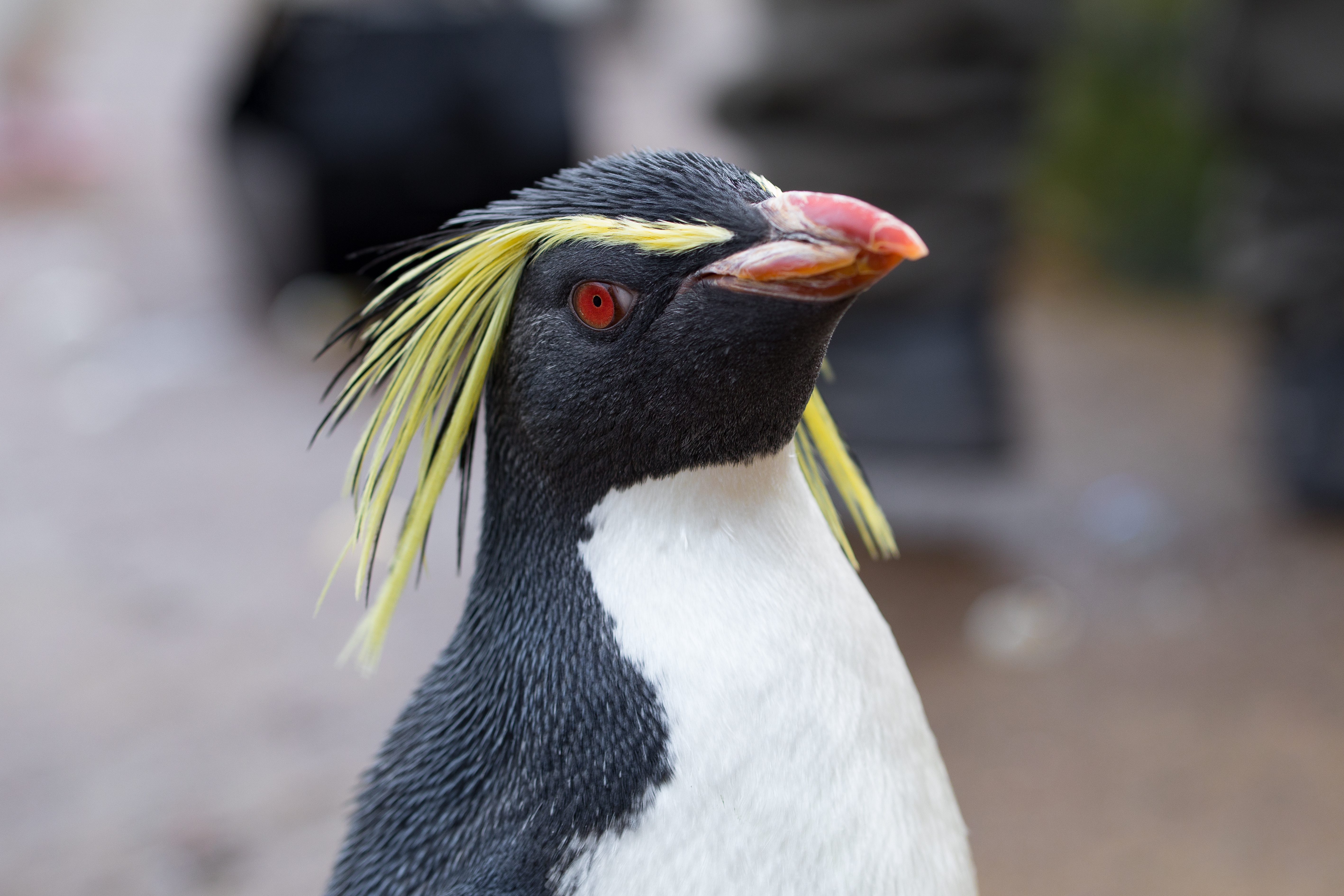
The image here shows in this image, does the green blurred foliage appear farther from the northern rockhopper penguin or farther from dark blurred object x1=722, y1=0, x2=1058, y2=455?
the northern rockhopper penguin

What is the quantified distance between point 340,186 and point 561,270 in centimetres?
285

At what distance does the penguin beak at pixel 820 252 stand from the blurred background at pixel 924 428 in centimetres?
112

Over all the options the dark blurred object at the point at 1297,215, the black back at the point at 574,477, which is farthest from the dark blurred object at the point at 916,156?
the black back at the point at 574,477

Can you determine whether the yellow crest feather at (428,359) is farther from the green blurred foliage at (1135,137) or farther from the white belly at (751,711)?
the green blurred foliage at (1135,137)

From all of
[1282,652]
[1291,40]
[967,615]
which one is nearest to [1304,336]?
[1291,40]

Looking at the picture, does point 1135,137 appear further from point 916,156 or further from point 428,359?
point 428,359

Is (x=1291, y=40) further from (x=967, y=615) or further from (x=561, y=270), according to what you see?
(x=561, y=270)

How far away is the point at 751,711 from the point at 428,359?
36 centimetres

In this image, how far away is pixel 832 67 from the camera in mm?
2305

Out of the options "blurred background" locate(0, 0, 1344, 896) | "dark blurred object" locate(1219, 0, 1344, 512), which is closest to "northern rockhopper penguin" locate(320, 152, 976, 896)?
"blurred background" locate(0, 0, 1344, 896)

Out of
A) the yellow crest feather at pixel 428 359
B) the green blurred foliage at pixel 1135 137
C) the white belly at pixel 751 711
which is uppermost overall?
the yellow crest feather at pixel 428 359

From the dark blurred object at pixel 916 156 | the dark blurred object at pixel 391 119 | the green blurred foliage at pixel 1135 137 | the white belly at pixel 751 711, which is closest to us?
the white belly at pixel 751 711

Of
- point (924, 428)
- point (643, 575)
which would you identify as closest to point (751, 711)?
point (643, 575)

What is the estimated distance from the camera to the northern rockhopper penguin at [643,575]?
88cm
